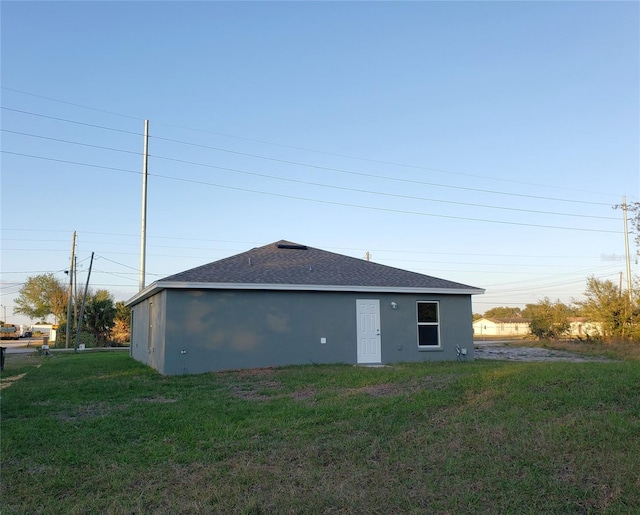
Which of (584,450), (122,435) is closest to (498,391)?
(584,450)

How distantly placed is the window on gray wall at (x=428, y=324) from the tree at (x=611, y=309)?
A: 1287 cm

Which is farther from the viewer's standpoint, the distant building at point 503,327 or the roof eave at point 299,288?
the distant building at point 503,327

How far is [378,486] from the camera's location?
16.5ft

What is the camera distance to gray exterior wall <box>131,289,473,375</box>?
48.3 ft

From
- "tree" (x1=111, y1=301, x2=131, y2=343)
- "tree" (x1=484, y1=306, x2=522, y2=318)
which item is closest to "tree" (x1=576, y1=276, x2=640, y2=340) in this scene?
"tree" (x1=111, y1=301, x2=131, y2=343)

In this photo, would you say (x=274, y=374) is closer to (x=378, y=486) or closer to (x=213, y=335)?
(x=213, y=335)

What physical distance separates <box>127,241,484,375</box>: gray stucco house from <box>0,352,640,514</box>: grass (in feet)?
16.3

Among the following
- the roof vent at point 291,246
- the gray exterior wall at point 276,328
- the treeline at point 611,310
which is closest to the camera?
the gray exterior wall at point 276,328

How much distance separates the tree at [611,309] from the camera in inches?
1025

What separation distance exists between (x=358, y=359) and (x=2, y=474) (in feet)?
37.9

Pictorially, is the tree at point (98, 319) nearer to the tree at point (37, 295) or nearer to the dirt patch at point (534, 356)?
the tree at point (37, 295)

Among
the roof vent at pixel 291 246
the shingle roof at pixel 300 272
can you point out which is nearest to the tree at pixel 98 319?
the shingle roof at pixel 300 272

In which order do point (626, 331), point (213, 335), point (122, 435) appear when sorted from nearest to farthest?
point (122, 435) → point (213, 335) → point (626, 331)

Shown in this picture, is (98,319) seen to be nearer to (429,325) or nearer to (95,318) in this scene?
(95,318)
